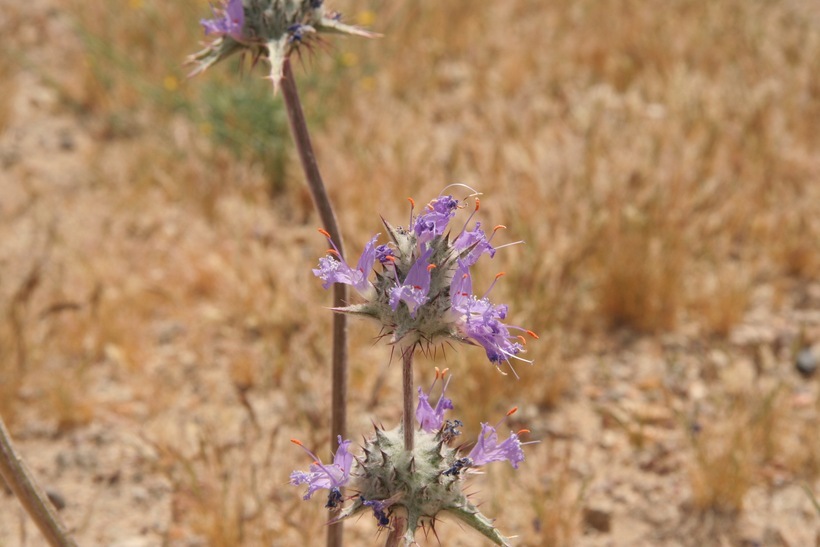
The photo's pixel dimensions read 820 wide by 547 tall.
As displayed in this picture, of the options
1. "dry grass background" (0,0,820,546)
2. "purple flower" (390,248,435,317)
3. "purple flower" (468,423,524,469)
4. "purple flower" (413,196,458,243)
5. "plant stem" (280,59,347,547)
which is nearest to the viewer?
"purple flower" (390,248,435,317)

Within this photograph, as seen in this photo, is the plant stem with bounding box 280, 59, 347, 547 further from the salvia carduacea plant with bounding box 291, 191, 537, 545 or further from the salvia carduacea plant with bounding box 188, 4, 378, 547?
the salvia carduacea plant with bounding box 291, 191, 537, 545

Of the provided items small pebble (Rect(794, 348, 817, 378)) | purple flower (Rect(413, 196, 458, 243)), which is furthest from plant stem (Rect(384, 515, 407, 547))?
small pebble (Rect(794, 348, 817, 378))

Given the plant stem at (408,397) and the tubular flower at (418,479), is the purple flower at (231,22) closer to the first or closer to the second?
the plant stem at (408,397)

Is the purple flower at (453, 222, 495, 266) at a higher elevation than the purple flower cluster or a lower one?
higher

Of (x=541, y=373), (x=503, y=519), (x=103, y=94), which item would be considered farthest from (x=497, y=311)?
(x=103, y=94)

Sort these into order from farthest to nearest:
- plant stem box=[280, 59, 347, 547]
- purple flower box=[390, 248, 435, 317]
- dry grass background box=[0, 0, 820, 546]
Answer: dry grass background box=[0, 0, 820, 546], plant stem box=[280, 59, 347, 547], purple flower box=[390, 248, 435, 317]

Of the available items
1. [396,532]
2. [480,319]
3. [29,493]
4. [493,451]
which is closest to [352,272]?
[480,319]

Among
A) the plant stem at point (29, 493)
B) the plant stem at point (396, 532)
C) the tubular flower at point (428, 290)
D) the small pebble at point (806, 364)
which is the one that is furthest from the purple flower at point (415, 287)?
the small pebble at point (806, 364)
